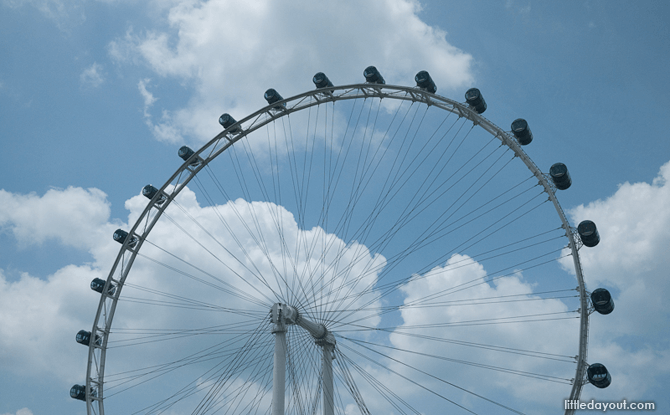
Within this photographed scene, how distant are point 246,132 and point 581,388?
1968 centimetres

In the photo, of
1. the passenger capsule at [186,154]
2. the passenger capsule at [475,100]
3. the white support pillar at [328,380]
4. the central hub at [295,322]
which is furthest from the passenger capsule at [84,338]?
the passenger capsule at [475,100]

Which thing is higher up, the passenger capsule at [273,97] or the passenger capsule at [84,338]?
the passenger capsule at [273,97]

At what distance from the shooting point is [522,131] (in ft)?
76.4

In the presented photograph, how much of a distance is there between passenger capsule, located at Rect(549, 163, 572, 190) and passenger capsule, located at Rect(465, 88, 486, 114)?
164 inches

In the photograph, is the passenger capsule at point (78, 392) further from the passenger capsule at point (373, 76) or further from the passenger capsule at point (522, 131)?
the passenger capsule at point (522, 131)

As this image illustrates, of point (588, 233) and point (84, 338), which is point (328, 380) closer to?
point (588, 233)

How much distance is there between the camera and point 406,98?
85.4ft

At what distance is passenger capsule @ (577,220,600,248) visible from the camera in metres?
20.7

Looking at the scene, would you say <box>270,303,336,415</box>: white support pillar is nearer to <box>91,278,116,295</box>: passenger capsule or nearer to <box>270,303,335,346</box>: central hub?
<box>270,303,335,346</box>: central hub

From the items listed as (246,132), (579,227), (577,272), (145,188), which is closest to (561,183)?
(579,227)

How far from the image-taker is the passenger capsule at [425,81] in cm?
2548

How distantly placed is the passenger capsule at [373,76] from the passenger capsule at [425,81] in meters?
1.76

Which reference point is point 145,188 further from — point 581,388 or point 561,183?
point 581,388

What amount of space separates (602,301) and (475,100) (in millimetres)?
9541
